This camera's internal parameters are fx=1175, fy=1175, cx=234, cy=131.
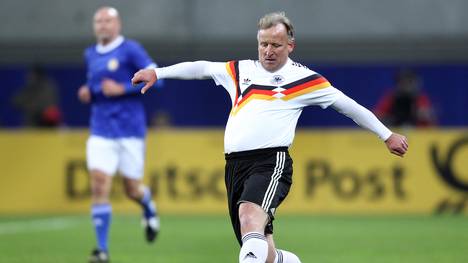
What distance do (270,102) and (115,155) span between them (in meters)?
4.45

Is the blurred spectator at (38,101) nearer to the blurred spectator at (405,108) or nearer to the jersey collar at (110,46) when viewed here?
the blurred spectator at (405,108)

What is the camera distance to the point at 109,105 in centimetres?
1279

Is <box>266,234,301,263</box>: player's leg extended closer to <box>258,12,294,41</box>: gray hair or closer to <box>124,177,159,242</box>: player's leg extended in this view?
<box>258,12,294,41</box>: gray hair

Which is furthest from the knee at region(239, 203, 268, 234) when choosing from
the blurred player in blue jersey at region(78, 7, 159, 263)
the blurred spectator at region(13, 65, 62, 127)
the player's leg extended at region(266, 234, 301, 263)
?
the blurred spectator at region(13, 65, 62, 127)

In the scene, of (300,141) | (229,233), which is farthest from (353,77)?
(229,233)

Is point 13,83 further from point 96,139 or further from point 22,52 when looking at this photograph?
point 96,139

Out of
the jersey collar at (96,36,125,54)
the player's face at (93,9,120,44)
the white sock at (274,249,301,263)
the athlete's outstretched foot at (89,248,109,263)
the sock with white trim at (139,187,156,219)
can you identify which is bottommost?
the athlete's outstretched foot at (89,248,109,263)

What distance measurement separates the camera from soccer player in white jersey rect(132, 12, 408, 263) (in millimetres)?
8617

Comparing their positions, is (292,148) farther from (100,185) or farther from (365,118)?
(365,118)

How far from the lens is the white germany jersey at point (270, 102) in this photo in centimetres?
866

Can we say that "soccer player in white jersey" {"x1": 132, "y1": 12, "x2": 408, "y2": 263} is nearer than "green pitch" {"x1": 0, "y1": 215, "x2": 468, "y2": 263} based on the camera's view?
Yes

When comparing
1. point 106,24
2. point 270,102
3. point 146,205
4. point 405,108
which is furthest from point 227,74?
point 405,108

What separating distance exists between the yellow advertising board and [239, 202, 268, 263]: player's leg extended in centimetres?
1125

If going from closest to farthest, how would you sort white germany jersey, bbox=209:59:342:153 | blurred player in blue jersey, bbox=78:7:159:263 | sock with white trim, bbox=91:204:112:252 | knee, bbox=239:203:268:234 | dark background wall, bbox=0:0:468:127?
knee, bbox=239:203:268:234 < white germany jersey, bbox=209:59:342:153 < sock with white trim, bbox=91:204:112:252 < blurred player in blue jersey, bbox=78:7:159:263 < dark background wall, bbox=0:0:468:127
